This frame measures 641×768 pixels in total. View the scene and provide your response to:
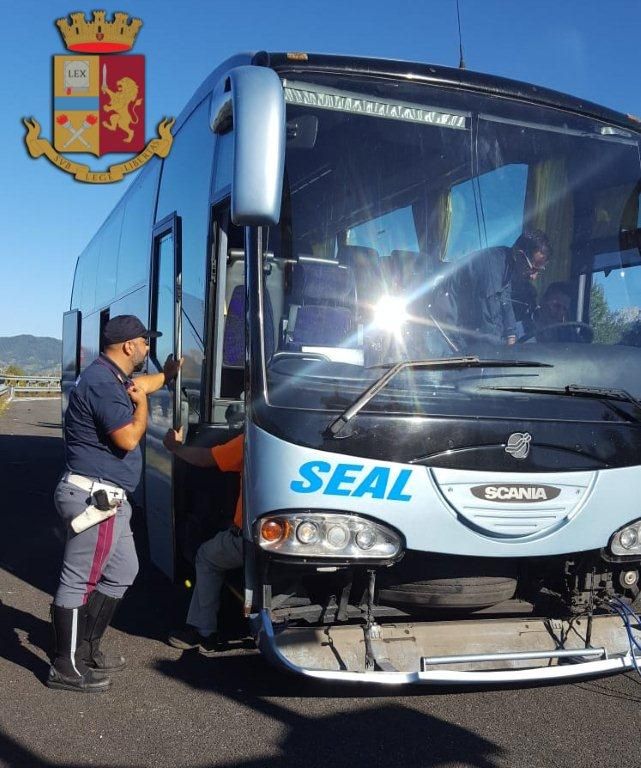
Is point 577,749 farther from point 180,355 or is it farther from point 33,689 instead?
point 180,355

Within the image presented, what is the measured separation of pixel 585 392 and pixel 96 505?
2547mm

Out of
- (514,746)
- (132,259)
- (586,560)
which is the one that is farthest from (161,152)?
(514,746)

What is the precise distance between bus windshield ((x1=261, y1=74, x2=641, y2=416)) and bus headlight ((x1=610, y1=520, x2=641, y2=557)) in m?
0.70

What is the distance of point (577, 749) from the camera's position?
369 cm

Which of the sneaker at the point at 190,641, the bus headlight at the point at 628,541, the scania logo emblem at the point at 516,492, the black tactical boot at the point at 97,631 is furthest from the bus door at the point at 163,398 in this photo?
the bus headlight at the point at 628,541

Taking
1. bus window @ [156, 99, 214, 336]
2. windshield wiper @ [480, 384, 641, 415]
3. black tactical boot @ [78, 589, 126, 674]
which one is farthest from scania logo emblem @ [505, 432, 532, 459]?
black tactical boot @ [78, 589, 126, 674]

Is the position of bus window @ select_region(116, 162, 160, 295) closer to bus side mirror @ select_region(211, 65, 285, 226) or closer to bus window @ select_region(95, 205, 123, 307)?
bus window @ select_region(95, 205, 123, 307)

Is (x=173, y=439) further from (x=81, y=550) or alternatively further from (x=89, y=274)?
(x=89, y=274)

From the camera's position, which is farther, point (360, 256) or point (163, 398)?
point (163, 398)

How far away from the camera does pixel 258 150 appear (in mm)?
3594

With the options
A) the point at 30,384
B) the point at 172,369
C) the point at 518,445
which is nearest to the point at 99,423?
the point at 172,369

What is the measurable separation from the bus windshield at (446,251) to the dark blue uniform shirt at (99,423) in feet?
3.20

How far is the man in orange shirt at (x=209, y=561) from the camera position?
4340 millimetres

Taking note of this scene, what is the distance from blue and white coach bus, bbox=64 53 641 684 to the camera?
12.2ft
